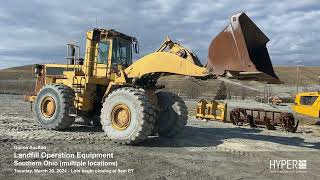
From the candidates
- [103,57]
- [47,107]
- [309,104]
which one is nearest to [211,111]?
[309,104]

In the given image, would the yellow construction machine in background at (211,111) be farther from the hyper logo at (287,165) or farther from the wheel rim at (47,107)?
the hyper logo at (287,165)

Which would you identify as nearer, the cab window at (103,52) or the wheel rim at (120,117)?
the wheel rim at (120,117)

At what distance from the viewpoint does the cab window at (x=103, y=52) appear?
42.3 feet

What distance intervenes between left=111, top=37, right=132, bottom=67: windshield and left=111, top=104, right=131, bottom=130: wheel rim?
2.11 metres

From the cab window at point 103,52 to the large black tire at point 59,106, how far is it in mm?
1352

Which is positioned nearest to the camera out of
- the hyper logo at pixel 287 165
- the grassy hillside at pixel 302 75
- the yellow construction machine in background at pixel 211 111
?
the hyper logo at pixel 287 165

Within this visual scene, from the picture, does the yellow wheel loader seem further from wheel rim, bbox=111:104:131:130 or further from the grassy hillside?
the grassy hillside

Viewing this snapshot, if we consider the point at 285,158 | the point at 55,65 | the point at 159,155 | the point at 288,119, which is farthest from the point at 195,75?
the point at 288,119

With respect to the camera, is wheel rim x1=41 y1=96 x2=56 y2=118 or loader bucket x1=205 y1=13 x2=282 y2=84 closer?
loader bucket x1=205 y1=13 x2=282 y2=84

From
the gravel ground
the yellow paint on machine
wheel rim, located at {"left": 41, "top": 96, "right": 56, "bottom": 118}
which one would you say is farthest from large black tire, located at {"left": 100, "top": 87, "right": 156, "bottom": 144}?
the yellow paint on machine

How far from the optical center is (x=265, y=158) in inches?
408

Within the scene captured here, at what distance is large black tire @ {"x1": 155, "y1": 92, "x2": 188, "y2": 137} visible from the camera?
41.7ft

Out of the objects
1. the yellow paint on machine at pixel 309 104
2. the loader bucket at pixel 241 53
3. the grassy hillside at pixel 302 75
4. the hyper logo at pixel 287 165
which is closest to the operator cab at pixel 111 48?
the loader bucket at pixel 241 53

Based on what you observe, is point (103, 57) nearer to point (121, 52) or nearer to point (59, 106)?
point (121, 52)
